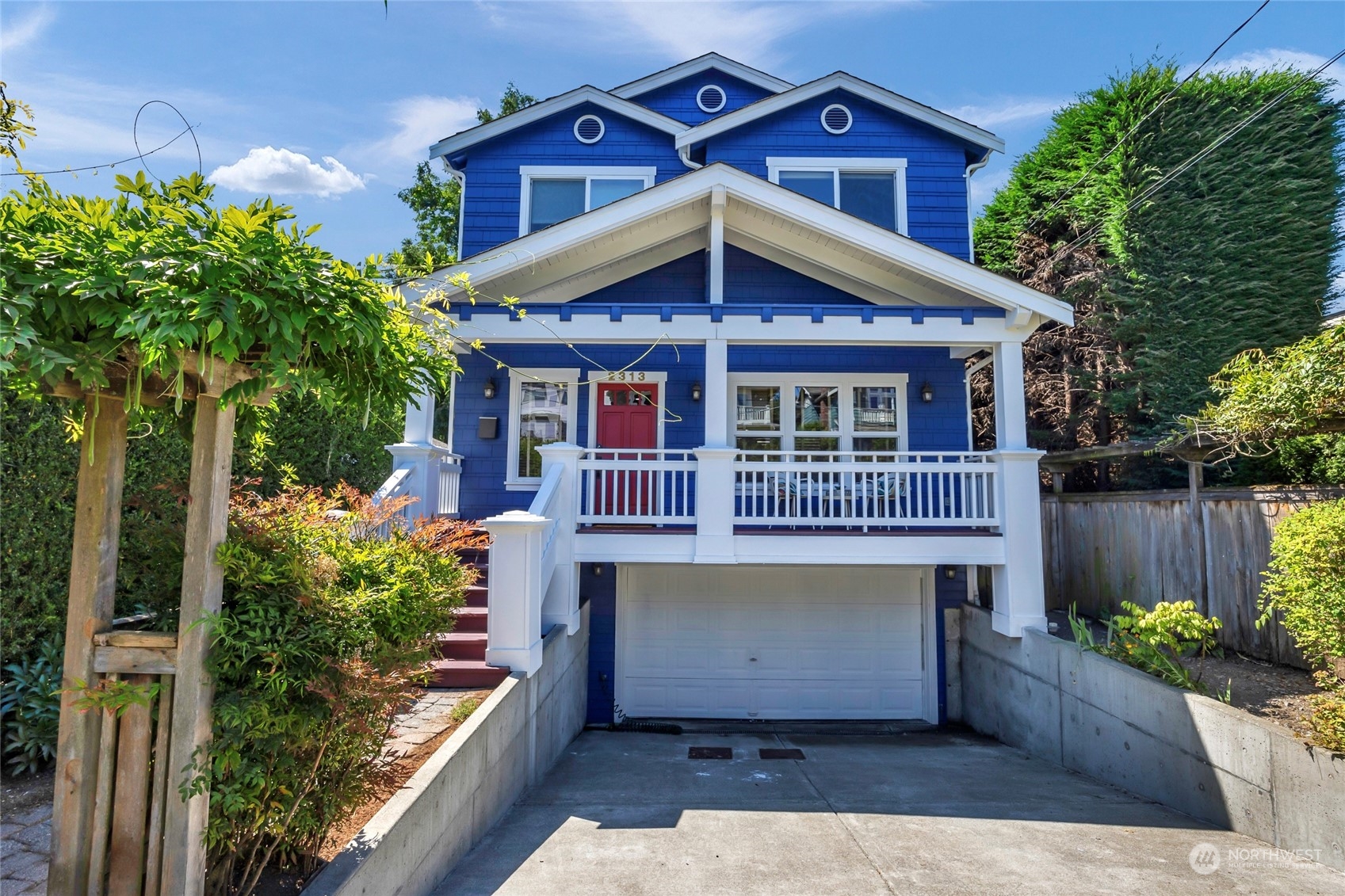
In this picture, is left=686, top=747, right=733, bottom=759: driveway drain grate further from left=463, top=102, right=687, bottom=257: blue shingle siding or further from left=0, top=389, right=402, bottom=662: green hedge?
left=463, top=102, right=687, bottom=257: blue shingle siding

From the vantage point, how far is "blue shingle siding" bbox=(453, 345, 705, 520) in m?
9.80

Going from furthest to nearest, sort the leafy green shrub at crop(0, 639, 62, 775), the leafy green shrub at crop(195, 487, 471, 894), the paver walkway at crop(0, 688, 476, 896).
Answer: the leafy green shrub at crop(0, 639, 62, 775) < the paver walkway at crop(0, 688, 476, 896) < the leafy green shrub at crop(195, 487, 471, 894)

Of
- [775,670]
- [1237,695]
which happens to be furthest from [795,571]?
[1237,695]

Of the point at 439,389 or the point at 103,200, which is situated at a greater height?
the point at 103,200

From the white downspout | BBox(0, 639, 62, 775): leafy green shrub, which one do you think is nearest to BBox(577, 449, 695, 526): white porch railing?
BBox(0, 639, 62, 775): leafy green shrub

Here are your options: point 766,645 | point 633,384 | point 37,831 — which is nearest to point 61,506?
point 37,831

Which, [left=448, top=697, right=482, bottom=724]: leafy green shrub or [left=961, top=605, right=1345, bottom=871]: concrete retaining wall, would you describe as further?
[left=448, top=697, right=482, bottom=724]: leafy green shrub

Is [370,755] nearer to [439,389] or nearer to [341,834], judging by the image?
[341,834]

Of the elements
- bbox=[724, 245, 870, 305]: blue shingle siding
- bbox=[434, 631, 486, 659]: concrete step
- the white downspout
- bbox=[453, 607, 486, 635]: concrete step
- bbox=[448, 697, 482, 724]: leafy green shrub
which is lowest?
bbox=[448, 697, 482, 724]: leafy green shrub

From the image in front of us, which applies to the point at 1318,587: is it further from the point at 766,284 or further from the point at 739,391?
the point at 766,284

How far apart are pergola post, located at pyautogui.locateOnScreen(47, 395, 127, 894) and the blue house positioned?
3302mm

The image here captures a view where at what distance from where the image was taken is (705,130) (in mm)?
10320

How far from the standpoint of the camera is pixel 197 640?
2.62m

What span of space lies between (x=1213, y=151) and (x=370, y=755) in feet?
45.6
